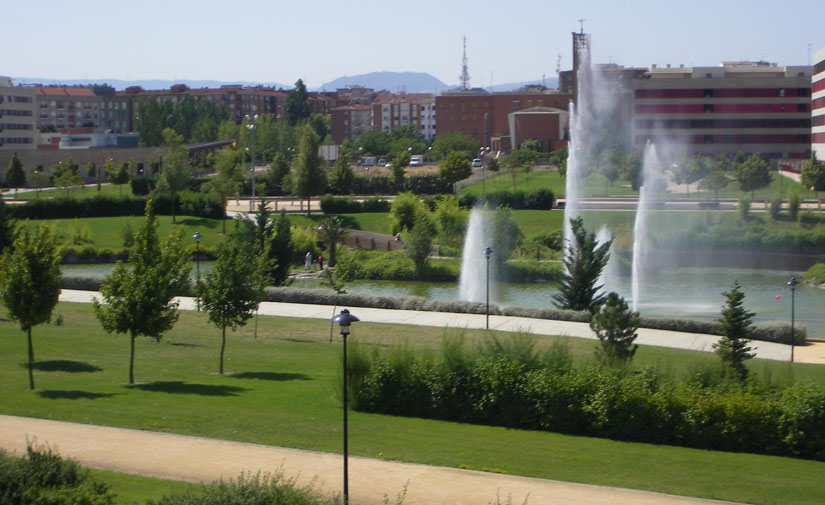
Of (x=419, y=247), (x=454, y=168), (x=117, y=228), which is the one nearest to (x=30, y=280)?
(x=419, y=247)

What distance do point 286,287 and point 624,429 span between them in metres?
18.0

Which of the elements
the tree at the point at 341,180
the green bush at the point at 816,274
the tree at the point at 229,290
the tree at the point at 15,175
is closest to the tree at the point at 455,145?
the tree at the point at 341,180

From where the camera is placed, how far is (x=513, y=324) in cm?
2622

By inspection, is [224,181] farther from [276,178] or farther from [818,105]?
[818,105]

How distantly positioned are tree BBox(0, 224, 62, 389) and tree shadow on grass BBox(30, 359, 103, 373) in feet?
4.01

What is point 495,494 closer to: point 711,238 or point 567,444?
point 567,444

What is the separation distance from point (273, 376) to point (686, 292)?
23.3 meters

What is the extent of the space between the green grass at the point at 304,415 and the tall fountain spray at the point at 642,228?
1498 centimetres

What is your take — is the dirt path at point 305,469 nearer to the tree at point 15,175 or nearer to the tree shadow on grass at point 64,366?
the tree shadow on grass at point 64,366

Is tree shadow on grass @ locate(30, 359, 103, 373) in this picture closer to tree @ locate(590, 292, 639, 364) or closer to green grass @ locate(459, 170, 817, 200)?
tree @ locate(590, 292, 639, 364)

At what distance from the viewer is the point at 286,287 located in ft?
103

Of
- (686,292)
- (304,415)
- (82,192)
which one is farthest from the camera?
(82,192)

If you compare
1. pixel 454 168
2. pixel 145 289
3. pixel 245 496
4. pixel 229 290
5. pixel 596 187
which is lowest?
pixel 245 496

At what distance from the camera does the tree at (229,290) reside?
64.4 feet
